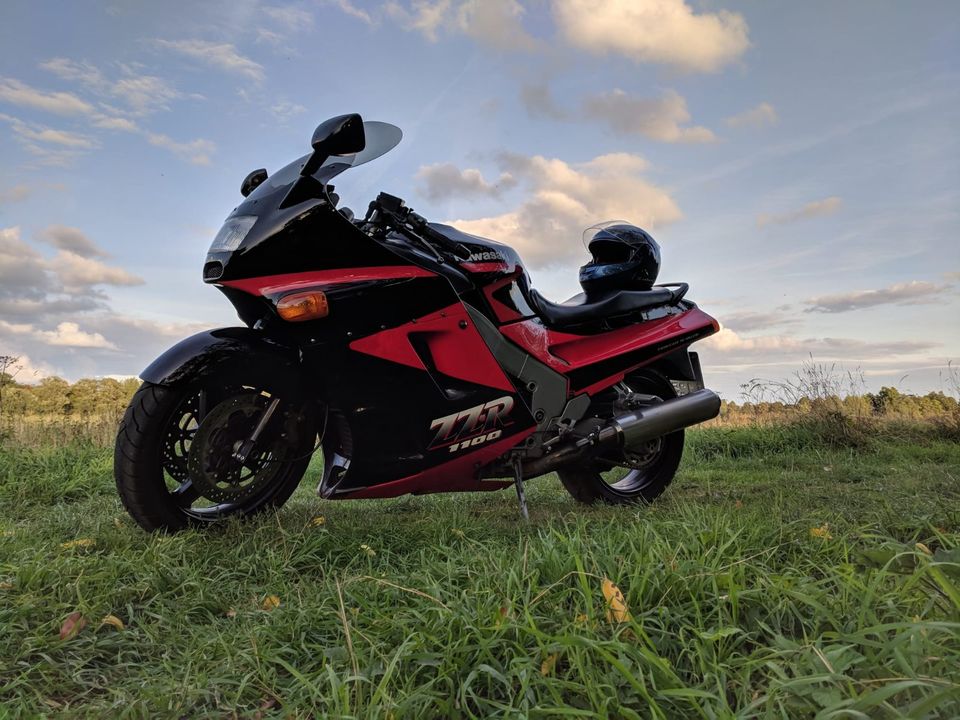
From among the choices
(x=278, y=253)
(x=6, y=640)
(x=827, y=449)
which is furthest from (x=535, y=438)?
(x=827, y=449)

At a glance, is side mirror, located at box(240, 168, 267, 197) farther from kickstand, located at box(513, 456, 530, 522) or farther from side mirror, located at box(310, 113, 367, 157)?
kickstand, located at box(513, 456, 530, 522)

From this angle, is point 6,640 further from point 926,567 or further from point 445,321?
point 926,567

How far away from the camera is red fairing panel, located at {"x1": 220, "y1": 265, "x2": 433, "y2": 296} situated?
2637 mm

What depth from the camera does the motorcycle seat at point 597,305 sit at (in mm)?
3561

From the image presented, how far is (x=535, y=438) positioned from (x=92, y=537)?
7.03 ft

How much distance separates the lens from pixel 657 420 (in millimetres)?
3635

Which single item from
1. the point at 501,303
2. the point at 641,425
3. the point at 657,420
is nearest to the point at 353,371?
the point at 501,303

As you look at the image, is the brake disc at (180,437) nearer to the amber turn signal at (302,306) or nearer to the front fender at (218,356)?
the front fender at (218,356)

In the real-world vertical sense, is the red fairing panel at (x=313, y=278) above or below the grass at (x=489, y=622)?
above

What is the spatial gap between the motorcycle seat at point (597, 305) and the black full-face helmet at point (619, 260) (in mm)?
112

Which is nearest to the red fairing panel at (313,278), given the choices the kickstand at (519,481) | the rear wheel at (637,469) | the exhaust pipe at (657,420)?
the kickstand at (519,481)

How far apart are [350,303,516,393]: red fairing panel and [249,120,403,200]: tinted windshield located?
0.74m

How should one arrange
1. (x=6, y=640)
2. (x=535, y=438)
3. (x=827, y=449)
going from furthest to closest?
(x=827, y=449)
(x=535, y=438)
(x=6, y=640)

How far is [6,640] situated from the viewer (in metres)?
1.89
